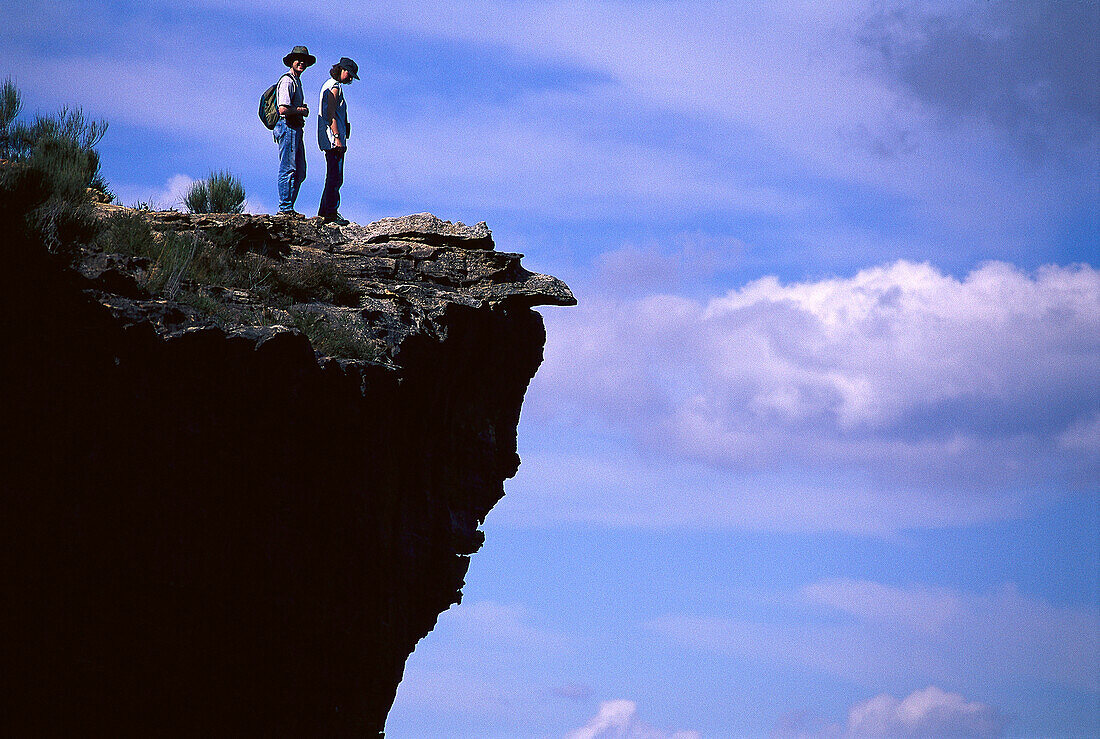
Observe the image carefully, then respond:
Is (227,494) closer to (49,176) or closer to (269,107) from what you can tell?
(49,176)

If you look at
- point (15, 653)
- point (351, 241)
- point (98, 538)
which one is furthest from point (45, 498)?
point (351, 241)

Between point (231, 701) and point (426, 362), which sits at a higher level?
point (426, 362)

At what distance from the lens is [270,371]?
1253cm

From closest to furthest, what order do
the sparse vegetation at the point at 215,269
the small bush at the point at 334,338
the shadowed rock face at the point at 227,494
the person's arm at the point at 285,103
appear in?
the shadowed rock face at the point at 227,494, the sparse vegetation at the point at 215,269, the small bush at the point at 334,338, the person's arm at the point at 285,103

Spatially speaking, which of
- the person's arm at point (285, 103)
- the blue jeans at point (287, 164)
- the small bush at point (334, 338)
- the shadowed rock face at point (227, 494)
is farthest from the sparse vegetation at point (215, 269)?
the person's arm at point (285, 103)

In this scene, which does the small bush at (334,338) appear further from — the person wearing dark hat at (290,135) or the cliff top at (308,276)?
the person wearing dark hat at (290,135)

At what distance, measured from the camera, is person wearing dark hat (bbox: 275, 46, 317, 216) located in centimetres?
1802

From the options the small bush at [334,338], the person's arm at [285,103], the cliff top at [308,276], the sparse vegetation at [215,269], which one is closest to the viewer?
the cliff top at [308,276]

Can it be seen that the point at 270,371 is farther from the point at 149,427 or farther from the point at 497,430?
the point at 497,430

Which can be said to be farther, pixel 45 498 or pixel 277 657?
pixel 277 657

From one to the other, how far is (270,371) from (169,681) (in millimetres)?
3610

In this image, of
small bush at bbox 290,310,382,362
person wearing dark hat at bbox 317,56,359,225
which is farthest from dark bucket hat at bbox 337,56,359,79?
small bush at bbox 290,310,382,362

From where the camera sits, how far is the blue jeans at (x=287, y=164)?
18.0 metres

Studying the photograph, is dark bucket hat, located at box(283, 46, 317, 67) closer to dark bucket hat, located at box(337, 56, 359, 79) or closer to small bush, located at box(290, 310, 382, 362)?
dark bucket hat, located at box(337, 56, 359, 79)
